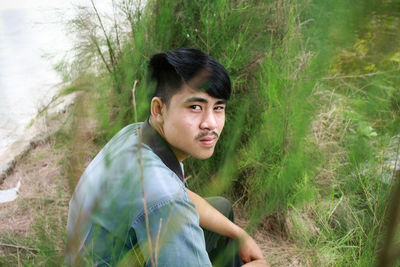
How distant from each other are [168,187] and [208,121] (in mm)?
280

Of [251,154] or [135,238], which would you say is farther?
[251,154]

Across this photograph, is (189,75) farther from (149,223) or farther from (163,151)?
(149,223)

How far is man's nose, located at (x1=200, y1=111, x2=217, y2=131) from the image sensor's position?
3.50 feet

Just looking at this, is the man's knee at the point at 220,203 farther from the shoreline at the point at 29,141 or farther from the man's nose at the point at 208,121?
the shoreline at the point at 29,141

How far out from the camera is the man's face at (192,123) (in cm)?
107

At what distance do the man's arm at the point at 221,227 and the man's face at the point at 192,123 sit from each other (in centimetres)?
30

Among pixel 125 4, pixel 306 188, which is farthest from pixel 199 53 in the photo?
pixel 125 4

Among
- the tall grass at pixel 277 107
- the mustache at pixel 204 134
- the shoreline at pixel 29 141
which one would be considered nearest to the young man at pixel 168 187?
the mustache at pixel 204 134

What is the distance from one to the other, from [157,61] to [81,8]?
1.07 meters

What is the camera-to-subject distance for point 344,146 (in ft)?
6.98

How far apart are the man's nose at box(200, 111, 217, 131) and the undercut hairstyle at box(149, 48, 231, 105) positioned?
0.21 feet

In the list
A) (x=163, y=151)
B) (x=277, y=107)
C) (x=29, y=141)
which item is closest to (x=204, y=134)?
(x=163, y=151)

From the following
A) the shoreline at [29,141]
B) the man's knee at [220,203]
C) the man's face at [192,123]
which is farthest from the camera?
the shoreline at [29,141]

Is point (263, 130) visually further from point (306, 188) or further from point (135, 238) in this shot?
point (135, 238)
